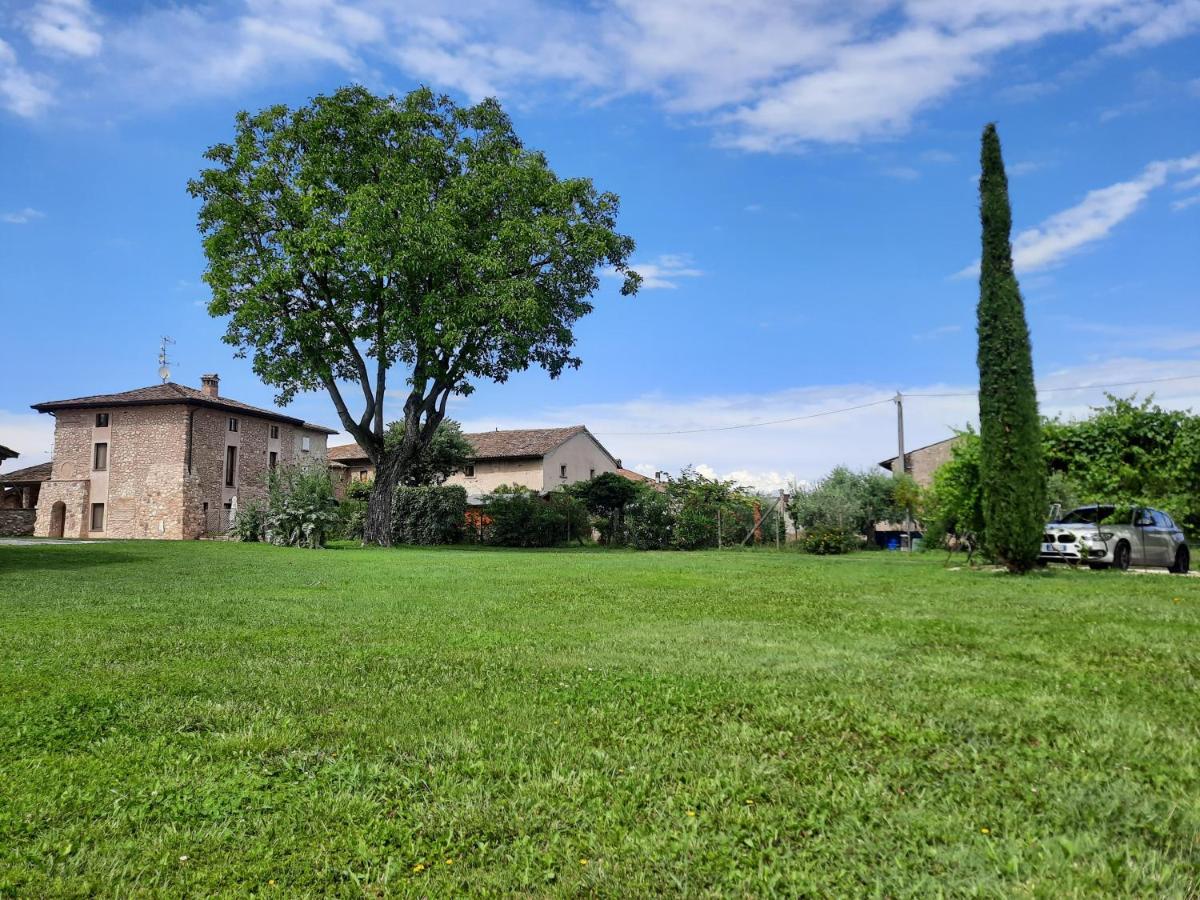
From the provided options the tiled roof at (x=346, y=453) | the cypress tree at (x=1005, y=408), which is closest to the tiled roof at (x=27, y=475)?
the tiled roof at (x=346, y=453)

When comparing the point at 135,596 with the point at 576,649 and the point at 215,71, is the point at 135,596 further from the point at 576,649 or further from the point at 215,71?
the point at 215,71

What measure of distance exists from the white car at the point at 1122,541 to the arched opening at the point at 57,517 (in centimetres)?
4550

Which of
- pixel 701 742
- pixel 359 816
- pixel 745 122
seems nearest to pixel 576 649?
pixel 701 742

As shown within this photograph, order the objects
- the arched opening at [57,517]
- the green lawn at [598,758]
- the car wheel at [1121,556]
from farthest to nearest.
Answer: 1. the arched opening at [57,517]
2. the car wheel at [1121,556]
3. the green lawn at [598,758]

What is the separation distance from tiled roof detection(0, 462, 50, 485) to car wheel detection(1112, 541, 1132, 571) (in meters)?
48.9

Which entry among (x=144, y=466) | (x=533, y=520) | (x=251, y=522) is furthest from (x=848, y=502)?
(x=144, y=466)

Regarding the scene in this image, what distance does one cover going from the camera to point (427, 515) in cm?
3384

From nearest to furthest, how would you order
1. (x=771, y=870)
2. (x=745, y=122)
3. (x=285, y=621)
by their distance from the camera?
(x=771, y=870), (x=285, y=621), (x=745, y=122)

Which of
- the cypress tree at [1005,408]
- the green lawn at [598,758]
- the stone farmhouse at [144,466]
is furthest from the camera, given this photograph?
the stone farmhouse at [144,466]

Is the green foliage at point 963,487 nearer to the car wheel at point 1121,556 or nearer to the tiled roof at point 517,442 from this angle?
the car wheel at point 1121,556

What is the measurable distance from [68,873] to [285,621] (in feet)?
17.4

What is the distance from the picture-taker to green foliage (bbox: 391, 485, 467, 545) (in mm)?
33816

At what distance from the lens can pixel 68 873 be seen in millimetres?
2500

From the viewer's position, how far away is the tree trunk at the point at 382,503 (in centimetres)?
2792
